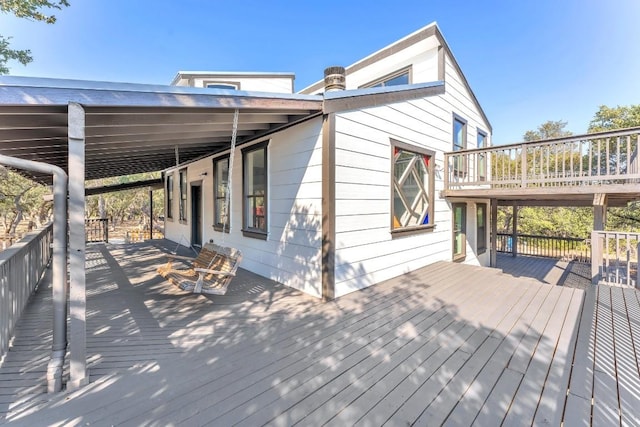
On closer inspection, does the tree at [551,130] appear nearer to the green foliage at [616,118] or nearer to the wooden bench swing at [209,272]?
the green foliage at [616,118]

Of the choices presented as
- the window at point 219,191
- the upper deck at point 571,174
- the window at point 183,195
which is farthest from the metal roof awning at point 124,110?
the window at point 183,195

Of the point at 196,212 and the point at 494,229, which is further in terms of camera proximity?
the point at 494,229

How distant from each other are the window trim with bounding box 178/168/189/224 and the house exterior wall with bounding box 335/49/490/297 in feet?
21.5

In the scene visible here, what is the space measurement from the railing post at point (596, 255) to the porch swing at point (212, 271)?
5318mm

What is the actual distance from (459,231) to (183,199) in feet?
27.8

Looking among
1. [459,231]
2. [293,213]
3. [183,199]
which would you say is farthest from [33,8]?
[459,231]

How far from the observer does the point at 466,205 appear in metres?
7.96

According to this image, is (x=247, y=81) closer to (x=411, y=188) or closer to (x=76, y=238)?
(x=411, y=188)

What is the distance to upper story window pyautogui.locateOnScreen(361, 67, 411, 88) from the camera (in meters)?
7.47

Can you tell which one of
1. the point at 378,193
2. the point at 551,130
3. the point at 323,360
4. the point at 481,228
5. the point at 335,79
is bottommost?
the point at 323,360

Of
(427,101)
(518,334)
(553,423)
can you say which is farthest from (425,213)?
(553,423)

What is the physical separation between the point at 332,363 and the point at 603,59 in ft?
61.4

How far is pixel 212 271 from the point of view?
3445mm

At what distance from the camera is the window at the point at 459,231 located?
7383 millimetres
